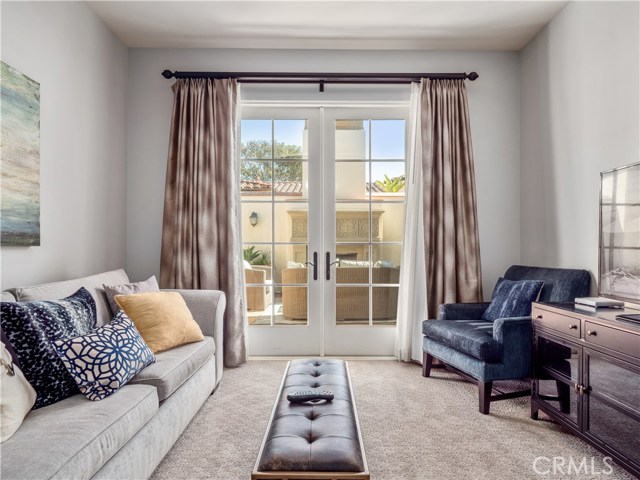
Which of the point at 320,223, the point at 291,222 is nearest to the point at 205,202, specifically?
the point at 291,222

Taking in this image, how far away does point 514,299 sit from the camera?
314 cm

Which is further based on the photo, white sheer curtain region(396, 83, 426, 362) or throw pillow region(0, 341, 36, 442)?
white sheer curtain region(396, 83, 426, 362)

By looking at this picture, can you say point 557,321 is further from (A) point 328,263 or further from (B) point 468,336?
(A) point 328,263

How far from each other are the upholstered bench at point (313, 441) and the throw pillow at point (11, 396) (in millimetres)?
848

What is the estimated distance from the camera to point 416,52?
408 cm

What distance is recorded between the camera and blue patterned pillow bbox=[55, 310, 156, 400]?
1824 mm

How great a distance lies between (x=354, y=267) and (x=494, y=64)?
233 centimetres

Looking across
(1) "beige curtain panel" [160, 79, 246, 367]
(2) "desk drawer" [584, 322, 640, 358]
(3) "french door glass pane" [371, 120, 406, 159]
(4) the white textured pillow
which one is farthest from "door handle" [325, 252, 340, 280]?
(2) "desk drawer" [584, 322, 640, 358]

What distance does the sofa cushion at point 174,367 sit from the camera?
2.14 meters

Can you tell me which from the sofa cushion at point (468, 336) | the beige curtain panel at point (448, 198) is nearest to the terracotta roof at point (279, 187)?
the beige curtain panel at point (448, 198)

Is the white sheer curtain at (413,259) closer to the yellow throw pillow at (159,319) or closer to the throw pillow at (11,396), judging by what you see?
the yellow throw pillow at (159,319)

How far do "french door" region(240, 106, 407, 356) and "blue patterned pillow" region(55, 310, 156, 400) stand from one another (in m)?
2.08

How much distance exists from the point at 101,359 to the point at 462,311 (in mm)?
2674

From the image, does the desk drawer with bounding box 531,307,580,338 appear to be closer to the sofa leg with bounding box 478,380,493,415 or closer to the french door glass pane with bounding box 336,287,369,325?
the sofa leg with bounding box 478,380,493,415
